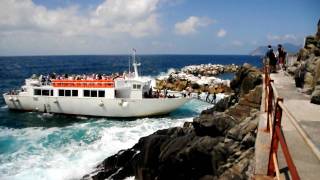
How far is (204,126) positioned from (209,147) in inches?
84.3

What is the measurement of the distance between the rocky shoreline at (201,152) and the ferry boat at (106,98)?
46.1 ft

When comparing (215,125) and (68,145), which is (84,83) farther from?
(215,125)

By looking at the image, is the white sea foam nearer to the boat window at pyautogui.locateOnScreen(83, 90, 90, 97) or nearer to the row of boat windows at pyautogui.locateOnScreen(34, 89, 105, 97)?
the row of boat windows at pyautogui.locateOnScreen(34, 89, 105, 97)

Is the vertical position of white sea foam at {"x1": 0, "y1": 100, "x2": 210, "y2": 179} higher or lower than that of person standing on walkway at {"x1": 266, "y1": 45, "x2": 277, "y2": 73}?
lower

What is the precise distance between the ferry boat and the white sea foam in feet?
3.68

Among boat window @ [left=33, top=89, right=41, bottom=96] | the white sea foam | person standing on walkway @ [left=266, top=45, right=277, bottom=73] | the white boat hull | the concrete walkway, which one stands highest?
person standing on walkway @ [left=266, top=45, right=277, bottom=73]

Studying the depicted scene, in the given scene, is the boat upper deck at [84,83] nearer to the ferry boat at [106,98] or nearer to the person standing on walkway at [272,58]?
the ferry boat at [106,98]

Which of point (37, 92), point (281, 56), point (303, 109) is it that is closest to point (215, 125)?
point (303, 109)

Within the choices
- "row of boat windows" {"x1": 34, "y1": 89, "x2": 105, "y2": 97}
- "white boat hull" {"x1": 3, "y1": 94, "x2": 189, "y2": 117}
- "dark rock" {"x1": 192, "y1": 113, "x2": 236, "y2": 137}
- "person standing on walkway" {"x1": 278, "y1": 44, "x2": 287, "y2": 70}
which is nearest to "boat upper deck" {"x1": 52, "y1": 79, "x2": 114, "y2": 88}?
"row of boat windows" {"x1": 34, "y1": 89, "x2": 105, "y2": 97}

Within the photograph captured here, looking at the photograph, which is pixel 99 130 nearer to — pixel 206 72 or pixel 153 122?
pixel 153 122

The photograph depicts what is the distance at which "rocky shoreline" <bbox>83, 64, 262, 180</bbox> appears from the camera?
1259 centimetres

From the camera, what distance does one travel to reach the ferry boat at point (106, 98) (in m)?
34.4

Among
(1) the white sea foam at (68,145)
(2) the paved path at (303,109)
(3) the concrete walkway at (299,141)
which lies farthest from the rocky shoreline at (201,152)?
(1) the white sea foam at (68,145)

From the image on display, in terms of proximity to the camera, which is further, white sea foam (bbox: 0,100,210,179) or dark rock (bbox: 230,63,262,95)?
dark rock (bbox: 230,63,262,95)
